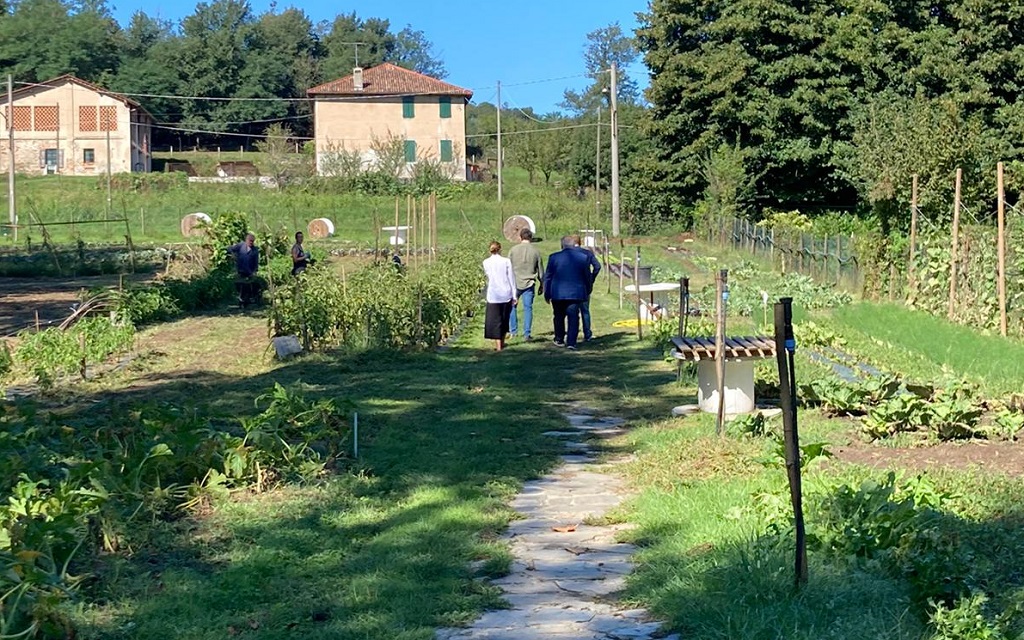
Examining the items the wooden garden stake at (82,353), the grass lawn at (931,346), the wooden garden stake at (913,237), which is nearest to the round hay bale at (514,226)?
the wooden garden stake at (913,237)

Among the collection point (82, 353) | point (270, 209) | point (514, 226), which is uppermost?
point (270, 209)

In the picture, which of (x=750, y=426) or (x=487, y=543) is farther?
(x=750, y=426)

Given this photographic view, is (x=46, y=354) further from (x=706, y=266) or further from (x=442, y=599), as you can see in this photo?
(x=706, y=266)

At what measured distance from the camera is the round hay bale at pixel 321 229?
48.1 m

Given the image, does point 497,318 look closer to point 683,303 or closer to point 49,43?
point 683,303

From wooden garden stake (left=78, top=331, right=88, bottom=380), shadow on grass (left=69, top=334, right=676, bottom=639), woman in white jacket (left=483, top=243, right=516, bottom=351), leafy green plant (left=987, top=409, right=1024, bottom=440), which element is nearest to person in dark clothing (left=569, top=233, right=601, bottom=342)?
woman in white jacket (left=483, top=243, right=516, bottom=351)

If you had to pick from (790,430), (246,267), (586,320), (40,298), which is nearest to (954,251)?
(586,320)

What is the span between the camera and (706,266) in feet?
109

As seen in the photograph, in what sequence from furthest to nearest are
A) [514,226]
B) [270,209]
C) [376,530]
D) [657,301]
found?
[270,209], [514,226], [657,301], [376,530]

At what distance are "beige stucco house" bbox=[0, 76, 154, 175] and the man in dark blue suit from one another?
203 ft

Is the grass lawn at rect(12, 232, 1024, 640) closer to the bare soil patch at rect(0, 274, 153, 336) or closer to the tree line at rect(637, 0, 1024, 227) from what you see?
the bare soil patch at rect(0, 274, 153, 336)

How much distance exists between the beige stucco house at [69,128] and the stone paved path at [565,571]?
69890mm

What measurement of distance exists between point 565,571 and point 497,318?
10.2m

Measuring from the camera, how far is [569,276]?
16438mm
